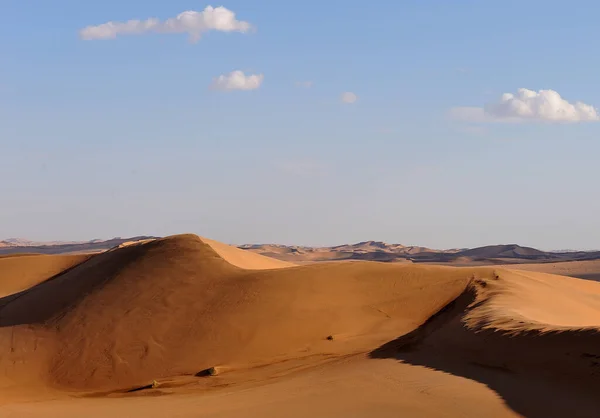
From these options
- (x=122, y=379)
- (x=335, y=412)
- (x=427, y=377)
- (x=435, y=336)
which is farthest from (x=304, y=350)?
(x=335, y=412)

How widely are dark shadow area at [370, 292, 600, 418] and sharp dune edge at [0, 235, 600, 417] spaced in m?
0.02

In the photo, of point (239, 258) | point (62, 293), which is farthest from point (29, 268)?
point (239, 258)

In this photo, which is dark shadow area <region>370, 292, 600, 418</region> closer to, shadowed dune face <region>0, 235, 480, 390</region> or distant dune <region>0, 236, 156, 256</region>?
shadowed dune face <region>0, 235, 480, 390</region>

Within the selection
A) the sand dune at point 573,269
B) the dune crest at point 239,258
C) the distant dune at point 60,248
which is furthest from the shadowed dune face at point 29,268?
the distant dune at point 60,248

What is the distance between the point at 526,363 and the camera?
30.0 feet

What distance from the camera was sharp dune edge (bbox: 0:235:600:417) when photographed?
8.55 meters

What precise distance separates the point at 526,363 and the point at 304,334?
19.2ft

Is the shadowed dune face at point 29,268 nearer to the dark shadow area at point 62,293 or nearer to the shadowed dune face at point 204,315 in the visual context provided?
the dark shadow area at point 62,293

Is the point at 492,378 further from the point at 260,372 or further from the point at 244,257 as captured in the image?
the point at 244,257

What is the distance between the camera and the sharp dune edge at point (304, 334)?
8547 mm

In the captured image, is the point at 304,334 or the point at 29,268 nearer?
the point at 304,334

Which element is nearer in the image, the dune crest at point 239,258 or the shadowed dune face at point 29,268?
the dune crest at point 239,258

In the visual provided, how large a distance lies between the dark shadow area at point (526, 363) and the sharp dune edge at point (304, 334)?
25 millimetres

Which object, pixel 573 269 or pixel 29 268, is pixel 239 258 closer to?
pixel 29 268
